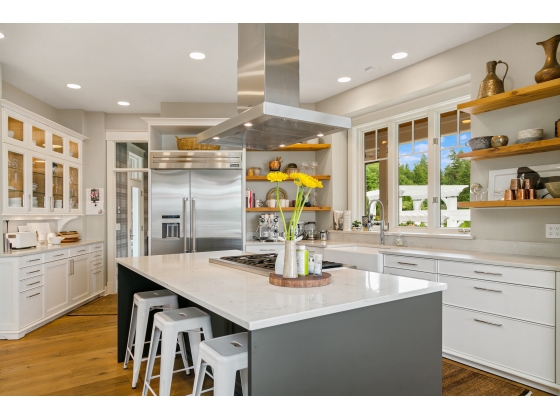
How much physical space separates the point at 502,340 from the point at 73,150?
5.40 m

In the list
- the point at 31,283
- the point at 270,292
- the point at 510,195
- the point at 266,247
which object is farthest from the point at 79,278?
the point at 510,195

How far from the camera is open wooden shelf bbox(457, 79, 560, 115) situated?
8.84 ft

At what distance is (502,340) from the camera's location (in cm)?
264

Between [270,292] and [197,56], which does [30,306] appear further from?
[270,292]

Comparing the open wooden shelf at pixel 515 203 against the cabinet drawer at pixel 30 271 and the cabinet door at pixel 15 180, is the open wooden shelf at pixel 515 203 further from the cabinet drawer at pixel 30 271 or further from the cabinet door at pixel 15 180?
the cabinet door at pixel 15 180

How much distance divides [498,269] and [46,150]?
16.0ft

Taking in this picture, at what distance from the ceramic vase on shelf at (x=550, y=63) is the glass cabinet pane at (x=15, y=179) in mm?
4826

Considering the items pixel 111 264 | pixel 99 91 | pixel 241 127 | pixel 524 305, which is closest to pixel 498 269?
pixel 524 305

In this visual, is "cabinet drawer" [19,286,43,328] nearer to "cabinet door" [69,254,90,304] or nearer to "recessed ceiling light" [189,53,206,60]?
"cabinet door" [69,254,90,304]

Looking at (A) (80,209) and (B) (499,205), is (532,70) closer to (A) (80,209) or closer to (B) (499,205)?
(B) (499,205)

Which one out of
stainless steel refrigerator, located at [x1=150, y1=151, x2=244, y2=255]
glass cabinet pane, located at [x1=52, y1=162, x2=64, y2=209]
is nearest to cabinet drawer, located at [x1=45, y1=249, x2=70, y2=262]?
glass cabinet pane, located at [x1=52, y1=162, x2=64, y2=209]

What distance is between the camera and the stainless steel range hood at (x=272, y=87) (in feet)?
7.63

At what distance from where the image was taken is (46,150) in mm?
4621

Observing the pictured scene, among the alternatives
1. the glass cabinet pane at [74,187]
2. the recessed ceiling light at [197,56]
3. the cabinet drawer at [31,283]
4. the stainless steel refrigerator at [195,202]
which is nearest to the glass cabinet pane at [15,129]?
the glass cabinet pane at [74,187]
